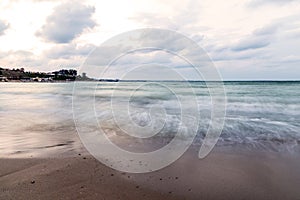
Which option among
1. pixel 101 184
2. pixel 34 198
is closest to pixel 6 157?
pixel 34 198

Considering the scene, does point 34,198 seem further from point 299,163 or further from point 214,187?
point 299,163

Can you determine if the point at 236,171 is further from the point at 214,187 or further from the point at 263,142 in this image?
the point at 263,142

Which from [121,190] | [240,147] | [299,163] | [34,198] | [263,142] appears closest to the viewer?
[34,198]

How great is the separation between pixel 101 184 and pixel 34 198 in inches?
41.4

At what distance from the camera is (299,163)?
17.8ft

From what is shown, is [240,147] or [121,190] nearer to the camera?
[121,190]

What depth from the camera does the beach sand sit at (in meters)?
3.87

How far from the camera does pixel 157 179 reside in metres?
4.47

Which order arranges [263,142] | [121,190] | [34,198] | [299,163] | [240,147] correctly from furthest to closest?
[263,142] < [240,147] < [299,163] < [121,190] < [34,198]

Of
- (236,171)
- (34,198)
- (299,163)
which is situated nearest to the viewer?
(34,198)

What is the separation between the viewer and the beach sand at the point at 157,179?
3865mm

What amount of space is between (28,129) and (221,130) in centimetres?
730

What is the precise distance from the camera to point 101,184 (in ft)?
13.7

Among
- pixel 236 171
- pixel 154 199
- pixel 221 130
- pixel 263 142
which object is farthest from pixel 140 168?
pixel 221 130
